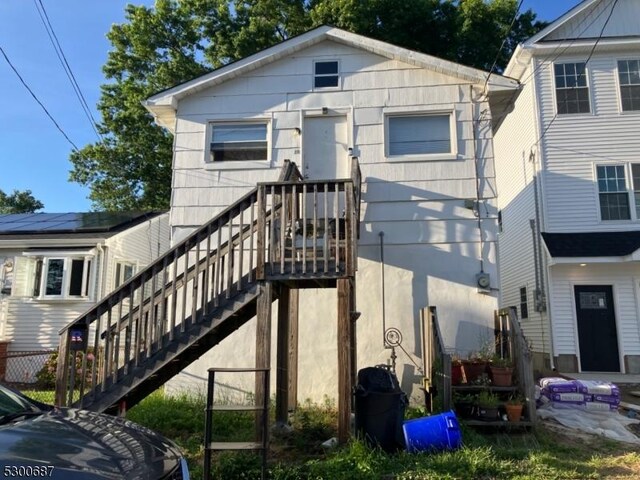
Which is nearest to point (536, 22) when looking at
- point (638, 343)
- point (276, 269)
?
point (638, 343)

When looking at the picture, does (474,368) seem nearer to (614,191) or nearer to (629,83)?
(614,191)

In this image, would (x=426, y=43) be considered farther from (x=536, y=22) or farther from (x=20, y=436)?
(x=20, y=436)

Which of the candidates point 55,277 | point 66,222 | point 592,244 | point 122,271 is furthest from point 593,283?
point 66,222

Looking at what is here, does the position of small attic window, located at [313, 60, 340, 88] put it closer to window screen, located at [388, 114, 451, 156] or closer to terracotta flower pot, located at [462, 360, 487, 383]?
window screen, located at [388, 114, 451, 156]

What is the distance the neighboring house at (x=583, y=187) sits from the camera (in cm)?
1190

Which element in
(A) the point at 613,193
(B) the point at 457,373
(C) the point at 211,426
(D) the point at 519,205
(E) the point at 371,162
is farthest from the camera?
(D) the point at 519,205

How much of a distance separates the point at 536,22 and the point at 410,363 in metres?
19.3

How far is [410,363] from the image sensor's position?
8.12m

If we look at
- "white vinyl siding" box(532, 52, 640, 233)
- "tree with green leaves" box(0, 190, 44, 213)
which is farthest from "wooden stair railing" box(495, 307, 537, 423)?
"tree with green leaves" box(0, 190, 44, 213)

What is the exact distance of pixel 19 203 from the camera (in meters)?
37.6

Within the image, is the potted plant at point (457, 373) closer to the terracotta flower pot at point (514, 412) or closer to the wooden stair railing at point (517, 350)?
the wooden stair railing at point (517, 350)

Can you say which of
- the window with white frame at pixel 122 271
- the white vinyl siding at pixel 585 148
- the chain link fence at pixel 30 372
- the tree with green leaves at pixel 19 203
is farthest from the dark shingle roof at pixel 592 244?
the tree with green leaves at pixel 19 203

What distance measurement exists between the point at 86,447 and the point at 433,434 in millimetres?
3814

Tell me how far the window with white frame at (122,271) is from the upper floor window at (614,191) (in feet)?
42.3
